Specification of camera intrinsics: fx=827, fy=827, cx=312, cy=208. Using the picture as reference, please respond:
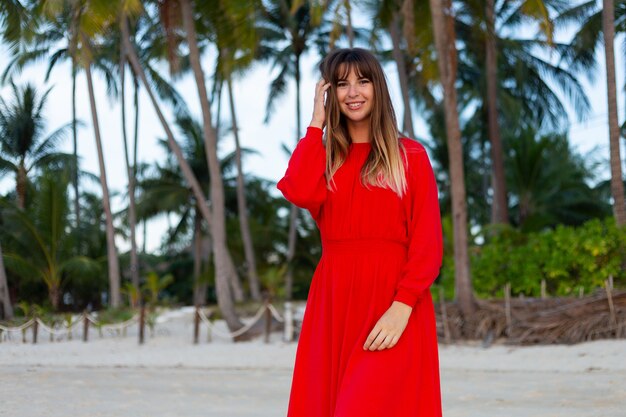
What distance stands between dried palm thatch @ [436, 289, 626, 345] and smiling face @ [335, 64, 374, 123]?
8.85 metres

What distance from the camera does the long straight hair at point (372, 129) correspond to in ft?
8.26

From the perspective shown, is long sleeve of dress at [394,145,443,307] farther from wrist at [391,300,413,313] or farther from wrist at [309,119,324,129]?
wrist at [309,119,324,129]

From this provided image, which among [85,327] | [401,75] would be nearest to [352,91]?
[85,327]

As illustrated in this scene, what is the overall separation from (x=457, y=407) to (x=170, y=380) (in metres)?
3.76

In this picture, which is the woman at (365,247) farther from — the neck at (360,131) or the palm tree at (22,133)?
the palm tree at (22,133)

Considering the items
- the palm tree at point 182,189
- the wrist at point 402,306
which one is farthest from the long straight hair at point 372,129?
the palm tree at point 182,189

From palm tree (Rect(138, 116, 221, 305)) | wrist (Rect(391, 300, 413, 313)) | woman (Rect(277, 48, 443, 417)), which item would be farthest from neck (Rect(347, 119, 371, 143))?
palm tree (Rect(138, 116, 221, 305))

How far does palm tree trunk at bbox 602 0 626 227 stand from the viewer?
12281 mm

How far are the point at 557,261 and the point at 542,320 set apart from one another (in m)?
1.48

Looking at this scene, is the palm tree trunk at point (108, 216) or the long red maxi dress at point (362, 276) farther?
the palm tree trunk at point (108, 216)

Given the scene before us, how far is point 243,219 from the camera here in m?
21.1

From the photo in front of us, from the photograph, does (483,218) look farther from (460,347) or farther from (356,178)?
(356,178)

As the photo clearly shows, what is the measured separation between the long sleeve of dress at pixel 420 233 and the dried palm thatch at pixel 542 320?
8.74 m

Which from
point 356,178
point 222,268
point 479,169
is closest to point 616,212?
point 222,268
